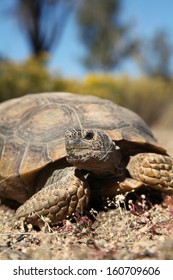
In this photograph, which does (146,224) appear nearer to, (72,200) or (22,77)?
(72,200)

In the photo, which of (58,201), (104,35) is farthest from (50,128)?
(104,35)

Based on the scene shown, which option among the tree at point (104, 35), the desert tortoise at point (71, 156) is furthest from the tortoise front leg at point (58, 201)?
the tree at point (104, 35)

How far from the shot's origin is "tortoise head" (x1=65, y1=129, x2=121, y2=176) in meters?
3.31

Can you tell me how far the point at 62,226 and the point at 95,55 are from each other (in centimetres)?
3428

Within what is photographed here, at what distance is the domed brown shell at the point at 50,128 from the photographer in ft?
12.6

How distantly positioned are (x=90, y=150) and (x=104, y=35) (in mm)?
34666

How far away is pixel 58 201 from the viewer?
11.0ft

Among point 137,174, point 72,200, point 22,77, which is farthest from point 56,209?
point 22,77

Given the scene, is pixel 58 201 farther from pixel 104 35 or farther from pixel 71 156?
pixel 104 35

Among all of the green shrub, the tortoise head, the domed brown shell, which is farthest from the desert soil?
the green shrub

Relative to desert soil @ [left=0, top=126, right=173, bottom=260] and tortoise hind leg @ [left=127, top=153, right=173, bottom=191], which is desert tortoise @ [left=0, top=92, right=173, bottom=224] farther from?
desert soil @ [left=0, top=126, right=173, bottom=260]

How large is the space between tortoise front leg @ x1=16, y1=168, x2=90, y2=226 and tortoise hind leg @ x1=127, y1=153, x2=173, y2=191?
1.71ft

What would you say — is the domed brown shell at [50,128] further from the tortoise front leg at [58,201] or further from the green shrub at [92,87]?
the green shrub at [92,87]

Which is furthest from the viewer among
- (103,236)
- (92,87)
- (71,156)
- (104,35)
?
(104,35)
